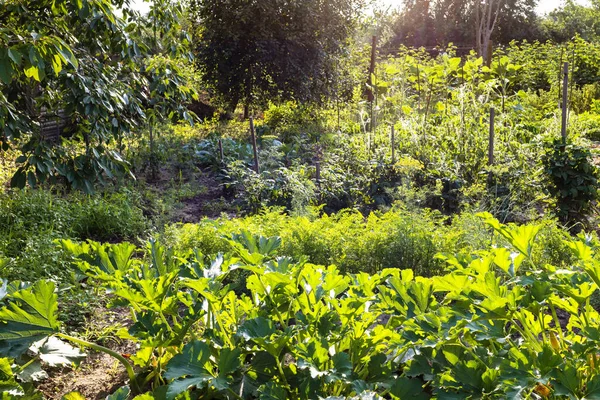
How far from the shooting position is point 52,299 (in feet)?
4.77

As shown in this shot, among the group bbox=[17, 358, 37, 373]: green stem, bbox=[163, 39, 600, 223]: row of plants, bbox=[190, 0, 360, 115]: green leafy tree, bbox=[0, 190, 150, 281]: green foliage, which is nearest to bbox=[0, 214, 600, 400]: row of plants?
bbox=[17, 358, 37, 373]: green stem

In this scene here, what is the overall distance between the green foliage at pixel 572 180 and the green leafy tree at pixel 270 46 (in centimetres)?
592

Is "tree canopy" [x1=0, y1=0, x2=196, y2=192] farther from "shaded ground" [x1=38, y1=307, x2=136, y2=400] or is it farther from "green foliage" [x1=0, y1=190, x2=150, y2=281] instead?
"shaded ground" [x1=38, y1=307, x2=136, y2=400]

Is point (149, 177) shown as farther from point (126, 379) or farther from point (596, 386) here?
point (596, 386)

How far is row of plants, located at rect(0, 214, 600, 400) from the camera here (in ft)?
4.27

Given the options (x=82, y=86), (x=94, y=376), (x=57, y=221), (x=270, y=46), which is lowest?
(x=94, y=376)

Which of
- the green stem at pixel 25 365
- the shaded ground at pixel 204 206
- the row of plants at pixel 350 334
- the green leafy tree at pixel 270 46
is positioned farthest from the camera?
the green leafy tree at pixel 270 46

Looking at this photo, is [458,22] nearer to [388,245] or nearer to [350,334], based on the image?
[388,245]

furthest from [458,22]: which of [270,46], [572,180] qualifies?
[572,180]

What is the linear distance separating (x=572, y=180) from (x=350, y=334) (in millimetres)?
4192

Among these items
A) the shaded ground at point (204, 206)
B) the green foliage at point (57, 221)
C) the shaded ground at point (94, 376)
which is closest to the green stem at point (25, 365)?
the shaded ground at point (94, 376)

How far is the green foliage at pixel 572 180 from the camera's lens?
4.89 m

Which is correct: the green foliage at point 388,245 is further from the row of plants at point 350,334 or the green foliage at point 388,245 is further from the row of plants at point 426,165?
the row of plants at point 350,334

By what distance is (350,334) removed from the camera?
149 cm
